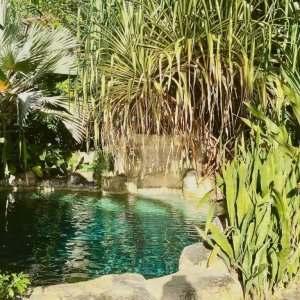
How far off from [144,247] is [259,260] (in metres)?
2.31

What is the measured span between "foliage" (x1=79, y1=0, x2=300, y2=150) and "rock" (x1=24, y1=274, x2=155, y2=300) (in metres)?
2.24

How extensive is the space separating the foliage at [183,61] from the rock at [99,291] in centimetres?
224

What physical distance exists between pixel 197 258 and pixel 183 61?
2.92 m

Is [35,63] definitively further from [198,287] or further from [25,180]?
[198,287]

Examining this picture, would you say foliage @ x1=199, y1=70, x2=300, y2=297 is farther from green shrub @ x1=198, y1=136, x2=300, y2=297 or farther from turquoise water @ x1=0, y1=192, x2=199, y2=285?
turquoise water @ x1=0, y1=192, x2=199, y2=285

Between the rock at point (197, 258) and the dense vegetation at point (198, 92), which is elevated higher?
the dense vegetation at point (198, 92)

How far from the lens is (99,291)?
10.4 ft

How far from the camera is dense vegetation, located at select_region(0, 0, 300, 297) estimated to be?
3324 mm

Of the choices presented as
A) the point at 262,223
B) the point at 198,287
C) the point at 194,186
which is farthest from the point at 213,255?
the point at 194,186

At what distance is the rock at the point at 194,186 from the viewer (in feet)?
28.2

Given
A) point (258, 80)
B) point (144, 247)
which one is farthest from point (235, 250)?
point (258, 80)

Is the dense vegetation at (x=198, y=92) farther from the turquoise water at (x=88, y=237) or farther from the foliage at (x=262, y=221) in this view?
the turquoise water at (x=88, y=237)

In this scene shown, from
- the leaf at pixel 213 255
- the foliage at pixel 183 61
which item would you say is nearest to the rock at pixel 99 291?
the leaf at pixel 213 255

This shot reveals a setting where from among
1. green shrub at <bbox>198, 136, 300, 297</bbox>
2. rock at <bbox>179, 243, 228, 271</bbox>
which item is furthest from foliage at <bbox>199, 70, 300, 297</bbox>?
rock at <bbox>179, 243, 228, 271</bbox>
